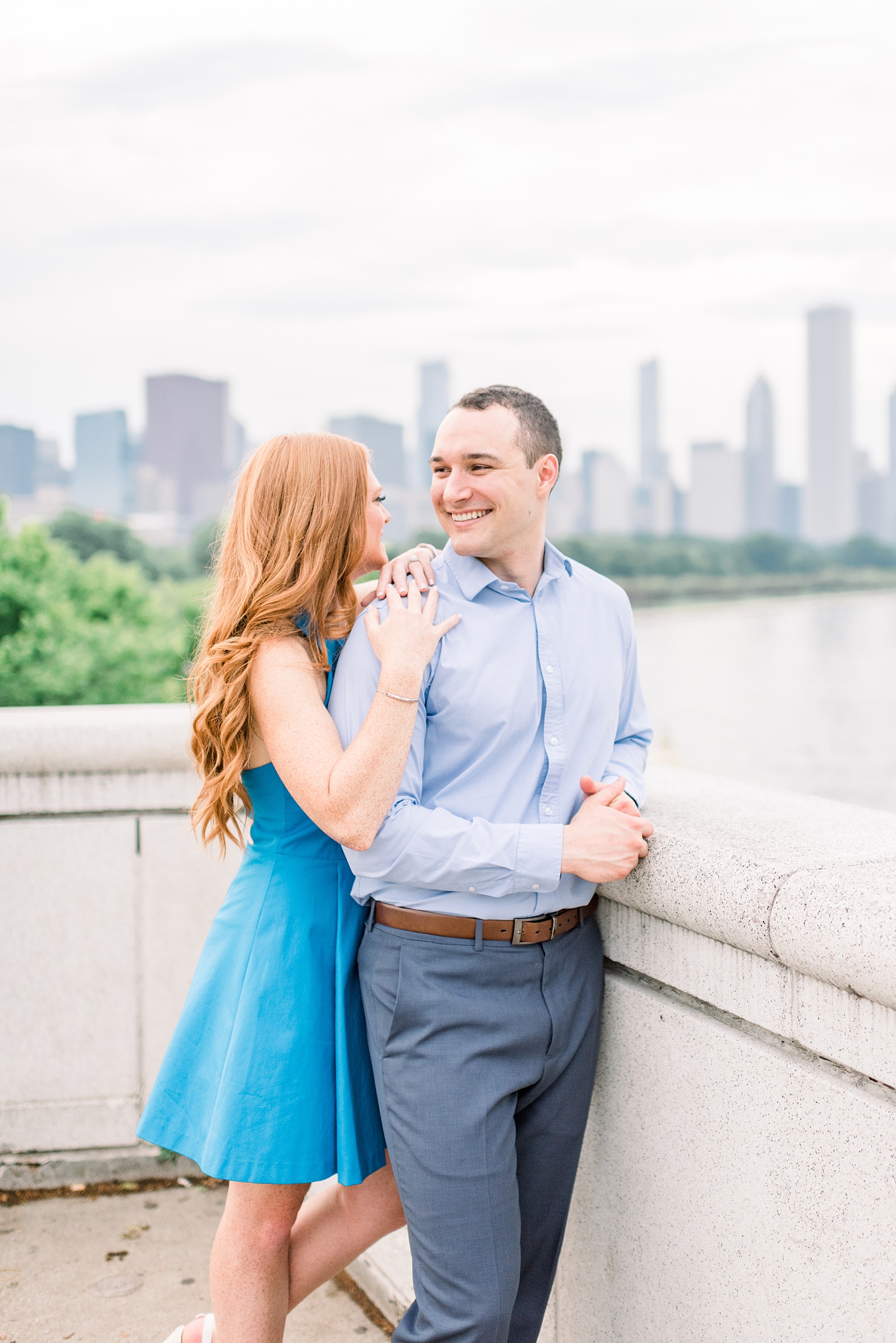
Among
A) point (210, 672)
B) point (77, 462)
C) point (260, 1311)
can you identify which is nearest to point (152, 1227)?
point (260, 1311)

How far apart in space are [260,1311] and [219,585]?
1.45 meters

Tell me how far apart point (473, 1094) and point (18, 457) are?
7938cm

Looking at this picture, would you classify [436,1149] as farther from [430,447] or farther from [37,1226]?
[37,1226]

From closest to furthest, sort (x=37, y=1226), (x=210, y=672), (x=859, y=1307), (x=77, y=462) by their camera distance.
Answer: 1. (x=859, y=1307)
2. (x=210, y=672)
3. (x=37, y=1226)
4. (x=77, y=462)

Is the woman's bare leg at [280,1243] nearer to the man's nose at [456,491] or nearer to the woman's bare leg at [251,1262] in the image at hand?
the woman's bare leg at [251,1262]

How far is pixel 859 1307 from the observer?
1.62 metres

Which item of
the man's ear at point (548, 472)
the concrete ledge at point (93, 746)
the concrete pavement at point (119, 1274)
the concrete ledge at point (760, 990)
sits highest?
the man's ear at point (548, 472)

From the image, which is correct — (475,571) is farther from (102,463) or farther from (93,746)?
(102,463)

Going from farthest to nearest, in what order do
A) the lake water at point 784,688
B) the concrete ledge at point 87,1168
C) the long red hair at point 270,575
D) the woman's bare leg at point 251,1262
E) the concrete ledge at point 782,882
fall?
the lake water at point 784,688, the concrete ledge at point 87,1168, the woman's bare leg at point 251,1262, the long red hair at point 270,575, the concrete ledge at point 782,882

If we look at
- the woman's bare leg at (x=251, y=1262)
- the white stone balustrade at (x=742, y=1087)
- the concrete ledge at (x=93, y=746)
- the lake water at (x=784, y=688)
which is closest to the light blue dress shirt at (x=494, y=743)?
the white stone balustrade at (x=742, y=1087)

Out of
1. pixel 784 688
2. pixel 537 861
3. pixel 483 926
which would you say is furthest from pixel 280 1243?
pixel 784 688

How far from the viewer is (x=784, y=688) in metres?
79.6

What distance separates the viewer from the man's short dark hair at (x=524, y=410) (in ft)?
7.43

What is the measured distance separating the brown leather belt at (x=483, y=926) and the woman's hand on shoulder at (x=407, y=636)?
0.41 m
